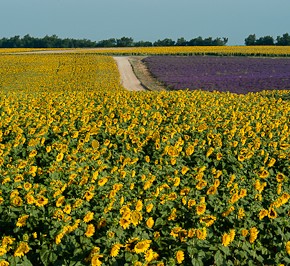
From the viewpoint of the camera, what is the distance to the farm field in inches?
181

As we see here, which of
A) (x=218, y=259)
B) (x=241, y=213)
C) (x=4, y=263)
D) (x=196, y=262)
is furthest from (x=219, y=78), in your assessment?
(x=4, y=263)

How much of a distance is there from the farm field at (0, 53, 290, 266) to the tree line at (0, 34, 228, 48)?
285 feet

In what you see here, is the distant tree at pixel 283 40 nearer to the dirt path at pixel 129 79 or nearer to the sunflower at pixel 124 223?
the dirt path at pixel 129 79

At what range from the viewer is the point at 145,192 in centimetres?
604

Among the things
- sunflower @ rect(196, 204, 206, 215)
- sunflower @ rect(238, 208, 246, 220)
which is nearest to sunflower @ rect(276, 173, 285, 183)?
sunflower @ rect(238, 208, 246, 220)

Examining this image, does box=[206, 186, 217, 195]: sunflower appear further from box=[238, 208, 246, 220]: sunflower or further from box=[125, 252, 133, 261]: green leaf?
box=[125, 252, 133, 261]: green leaf

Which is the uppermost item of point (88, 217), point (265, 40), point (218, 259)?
point (265, 40)

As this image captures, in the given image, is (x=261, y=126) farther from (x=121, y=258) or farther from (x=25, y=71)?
(x=25, y=71)

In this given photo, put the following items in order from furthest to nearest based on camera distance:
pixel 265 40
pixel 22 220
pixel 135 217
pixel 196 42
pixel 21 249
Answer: pixel 196 42 < pixel 265 40 < pixel 22 220 < pixel 135 217 < pixel 21 249

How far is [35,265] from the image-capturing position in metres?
4.91

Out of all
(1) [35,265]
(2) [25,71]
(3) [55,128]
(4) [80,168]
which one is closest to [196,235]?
(1) [35,265]

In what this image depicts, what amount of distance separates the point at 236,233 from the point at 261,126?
5.16 meters

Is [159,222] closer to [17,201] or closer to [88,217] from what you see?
[88,217]

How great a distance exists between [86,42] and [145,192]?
95.9 metres
